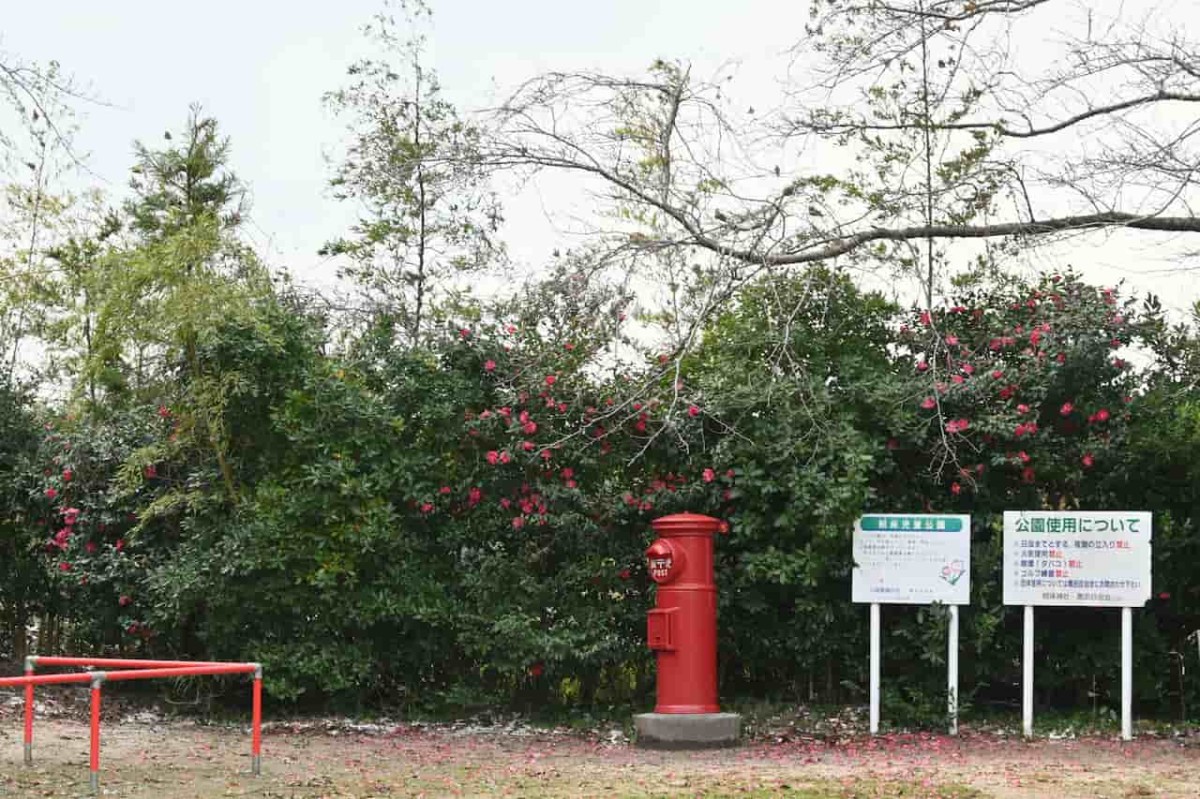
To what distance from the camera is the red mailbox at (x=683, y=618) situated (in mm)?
10023

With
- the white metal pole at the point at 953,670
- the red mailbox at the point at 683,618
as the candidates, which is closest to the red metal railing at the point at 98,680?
the red mailbox at the point at 683,618

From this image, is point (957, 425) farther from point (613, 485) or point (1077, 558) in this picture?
point (613, 485)

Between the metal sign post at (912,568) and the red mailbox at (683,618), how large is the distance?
1.27 meters

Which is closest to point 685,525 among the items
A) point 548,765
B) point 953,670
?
point 548,765

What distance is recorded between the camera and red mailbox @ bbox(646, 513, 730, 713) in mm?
10023

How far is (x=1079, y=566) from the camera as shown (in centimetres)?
1031

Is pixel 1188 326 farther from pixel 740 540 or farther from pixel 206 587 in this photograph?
pixel 206 587

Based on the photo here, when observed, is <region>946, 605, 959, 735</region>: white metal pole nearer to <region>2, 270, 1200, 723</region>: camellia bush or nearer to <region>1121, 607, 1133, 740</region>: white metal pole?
<region>2, 270, 1200, 723</region>: camellia bush

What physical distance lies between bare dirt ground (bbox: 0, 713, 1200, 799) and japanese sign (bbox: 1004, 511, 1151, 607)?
42.0 inches

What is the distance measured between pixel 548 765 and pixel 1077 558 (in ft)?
14.1

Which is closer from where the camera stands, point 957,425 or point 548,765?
point 548,765

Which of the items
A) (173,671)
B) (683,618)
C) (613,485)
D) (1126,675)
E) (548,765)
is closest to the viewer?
(173,671)

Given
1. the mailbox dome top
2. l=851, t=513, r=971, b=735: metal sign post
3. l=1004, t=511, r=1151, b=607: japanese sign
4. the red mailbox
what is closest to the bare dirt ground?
the red mailbox

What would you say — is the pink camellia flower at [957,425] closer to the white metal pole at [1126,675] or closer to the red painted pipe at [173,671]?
the white metal pole at [1126,675]
